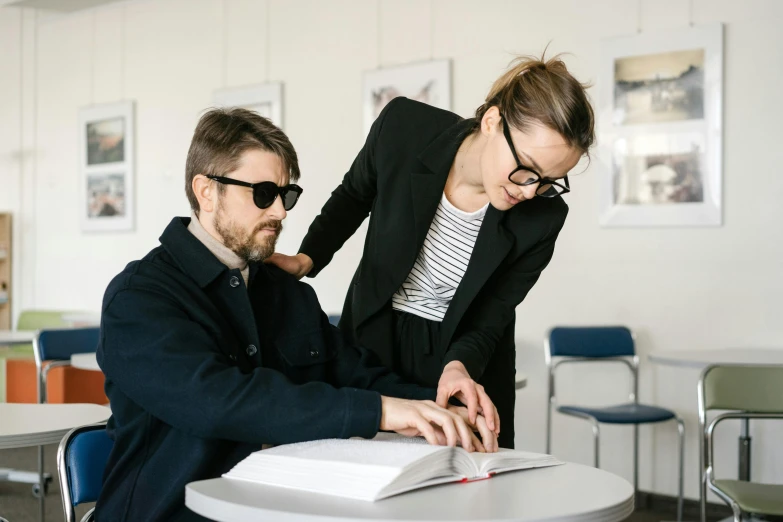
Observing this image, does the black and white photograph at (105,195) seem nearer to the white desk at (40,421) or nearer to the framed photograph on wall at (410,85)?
the framed photograph on wall at (410,85)

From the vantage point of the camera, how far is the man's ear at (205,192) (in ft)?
5.35

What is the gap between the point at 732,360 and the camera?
3580 mm

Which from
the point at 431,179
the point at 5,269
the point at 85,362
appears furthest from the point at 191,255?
the point at 5,269

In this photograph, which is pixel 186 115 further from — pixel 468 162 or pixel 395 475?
pixel 395 475

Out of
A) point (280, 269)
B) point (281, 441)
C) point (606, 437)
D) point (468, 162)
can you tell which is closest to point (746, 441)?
point (606, 437)

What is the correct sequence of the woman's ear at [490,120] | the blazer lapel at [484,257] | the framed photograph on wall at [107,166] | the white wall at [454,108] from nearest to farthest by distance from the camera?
the woman's ear at [490,120], the blazer lapel at [484,257], the white wall at [454,108], the framed photograph on wall at [107,166]

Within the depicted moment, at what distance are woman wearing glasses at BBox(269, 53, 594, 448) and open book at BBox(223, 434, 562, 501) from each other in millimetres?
550

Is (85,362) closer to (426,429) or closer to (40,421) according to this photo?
(40,421)

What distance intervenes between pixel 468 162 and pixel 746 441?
2275 millimetres

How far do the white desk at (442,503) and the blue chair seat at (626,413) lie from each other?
108 inches

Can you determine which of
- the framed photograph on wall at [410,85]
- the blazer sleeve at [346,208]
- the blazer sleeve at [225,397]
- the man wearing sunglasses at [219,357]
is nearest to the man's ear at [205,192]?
the man wearing sunglasses at [219,357]

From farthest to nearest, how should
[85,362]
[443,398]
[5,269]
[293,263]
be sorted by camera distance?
[5,269] < [85,362] < [293,263] < [443,398]

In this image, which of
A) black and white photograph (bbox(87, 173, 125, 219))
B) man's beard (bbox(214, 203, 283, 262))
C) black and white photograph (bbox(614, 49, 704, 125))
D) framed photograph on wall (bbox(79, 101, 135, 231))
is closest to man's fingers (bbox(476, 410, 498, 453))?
man's beard (bbox(214, 203, 283, 262))

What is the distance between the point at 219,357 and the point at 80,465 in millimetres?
527
